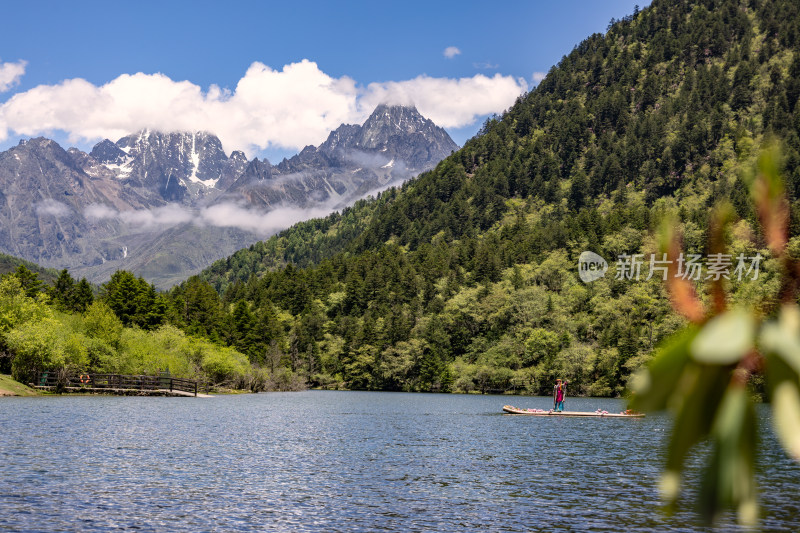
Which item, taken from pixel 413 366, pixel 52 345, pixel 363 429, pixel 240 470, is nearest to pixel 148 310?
pixel 52 345

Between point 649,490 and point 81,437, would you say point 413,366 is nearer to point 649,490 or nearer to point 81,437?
point 81,437

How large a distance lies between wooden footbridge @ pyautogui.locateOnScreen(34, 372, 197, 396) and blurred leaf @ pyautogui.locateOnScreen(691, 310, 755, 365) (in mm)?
94678

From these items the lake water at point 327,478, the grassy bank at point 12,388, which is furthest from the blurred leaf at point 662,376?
the grassy bank at point 12,388

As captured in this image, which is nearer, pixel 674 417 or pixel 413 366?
pixel 674 417

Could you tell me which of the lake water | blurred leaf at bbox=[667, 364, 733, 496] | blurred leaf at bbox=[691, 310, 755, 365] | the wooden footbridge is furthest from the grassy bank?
blurred leaf at bbox=[691, 310, 755, 365]

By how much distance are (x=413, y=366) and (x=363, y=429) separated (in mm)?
111222

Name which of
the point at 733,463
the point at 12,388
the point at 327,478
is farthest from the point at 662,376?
the point at 12,388

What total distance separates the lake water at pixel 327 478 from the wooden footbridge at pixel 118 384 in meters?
31.2

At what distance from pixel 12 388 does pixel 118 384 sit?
1647cm

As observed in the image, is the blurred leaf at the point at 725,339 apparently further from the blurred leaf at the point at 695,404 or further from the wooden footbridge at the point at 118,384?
the wooden footbridge at the point at 118,384

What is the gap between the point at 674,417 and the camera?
2.17 meters

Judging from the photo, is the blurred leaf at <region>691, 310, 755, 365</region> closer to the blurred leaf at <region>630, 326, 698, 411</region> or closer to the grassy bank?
the blurred leaf at <region>630, 326, 698, 411</region>

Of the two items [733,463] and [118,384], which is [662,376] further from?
[118,384]

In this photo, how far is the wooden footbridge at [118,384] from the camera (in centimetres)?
8874
